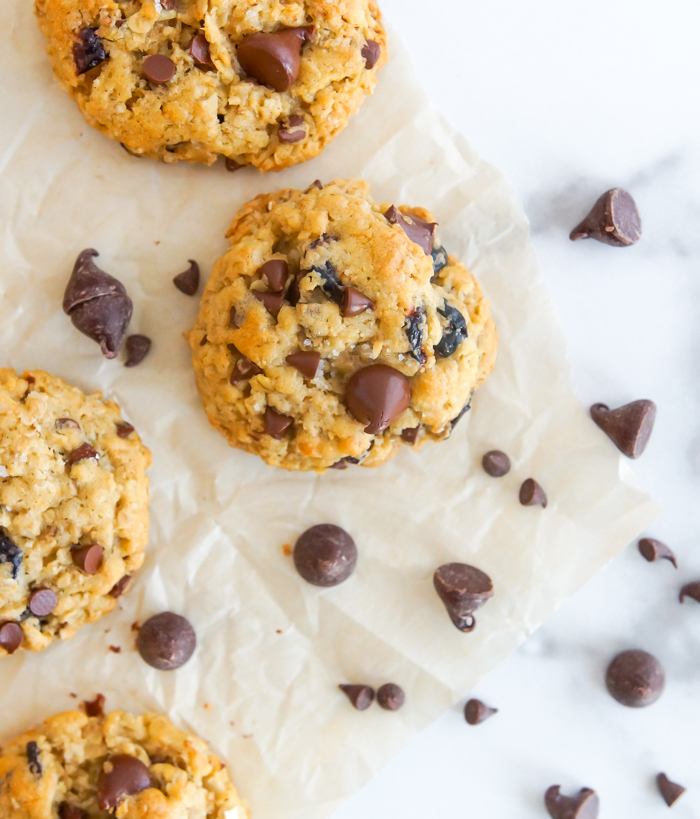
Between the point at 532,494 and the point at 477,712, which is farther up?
the point at 532,494

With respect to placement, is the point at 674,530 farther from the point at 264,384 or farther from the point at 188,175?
the point at 188,175

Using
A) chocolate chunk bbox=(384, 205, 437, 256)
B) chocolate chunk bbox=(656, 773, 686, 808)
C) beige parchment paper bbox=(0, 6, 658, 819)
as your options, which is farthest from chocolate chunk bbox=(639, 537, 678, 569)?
chocolate chunk bbox=(384, 205, 437, 256)

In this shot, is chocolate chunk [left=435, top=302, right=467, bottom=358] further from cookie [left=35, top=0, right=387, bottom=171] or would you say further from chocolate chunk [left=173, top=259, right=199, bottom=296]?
chocolate chunk [left=173, top=259, right=199, bottom=296]

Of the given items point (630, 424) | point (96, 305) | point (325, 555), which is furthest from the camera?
point (630, 424)

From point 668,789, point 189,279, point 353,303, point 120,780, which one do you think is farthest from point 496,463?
point 120,780

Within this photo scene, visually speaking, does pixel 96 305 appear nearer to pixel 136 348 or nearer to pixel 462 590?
pixel 136 348

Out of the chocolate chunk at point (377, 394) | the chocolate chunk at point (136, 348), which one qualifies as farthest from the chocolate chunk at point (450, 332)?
the chocolate chunk at point (136, 348)
